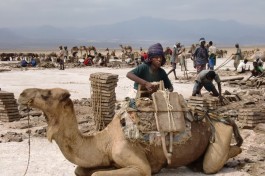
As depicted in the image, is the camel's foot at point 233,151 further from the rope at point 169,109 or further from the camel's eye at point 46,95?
the camel's eye at point 46,95

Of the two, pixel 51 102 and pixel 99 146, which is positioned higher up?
pixel 51 102

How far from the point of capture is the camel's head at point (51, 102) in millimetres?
6270

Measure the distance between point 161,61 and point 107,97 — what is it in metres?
3.66

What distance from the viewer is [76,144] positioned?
6738mm

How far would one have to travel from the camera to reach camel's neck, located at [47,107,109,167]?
660 cm

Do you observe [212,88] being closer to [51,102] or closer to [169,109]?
[169,109]

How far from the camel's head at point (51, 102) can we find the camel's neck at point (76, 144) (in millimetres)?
43

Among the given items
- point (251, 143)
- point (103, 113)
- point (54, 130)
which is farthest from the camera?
point (103, 113)

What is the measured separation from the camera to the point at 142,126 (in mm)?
7062

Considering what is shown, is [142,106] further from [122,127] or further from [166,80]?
[166,80]

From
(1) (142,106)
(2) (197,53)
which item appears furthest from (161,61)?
(2) (197,53)

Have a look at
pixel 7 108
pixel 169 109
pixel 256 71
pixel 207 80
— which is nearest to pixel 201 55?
pixel 256 71

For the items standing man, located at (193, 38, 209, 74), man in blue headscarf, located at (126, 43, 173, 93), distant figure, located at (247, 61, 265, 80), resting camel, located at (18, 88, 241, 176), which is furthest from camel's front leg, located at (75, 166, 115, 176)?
A: distant figure, located at (247, 61, 265, 80)

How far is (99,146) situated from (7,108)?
22.3 feet
